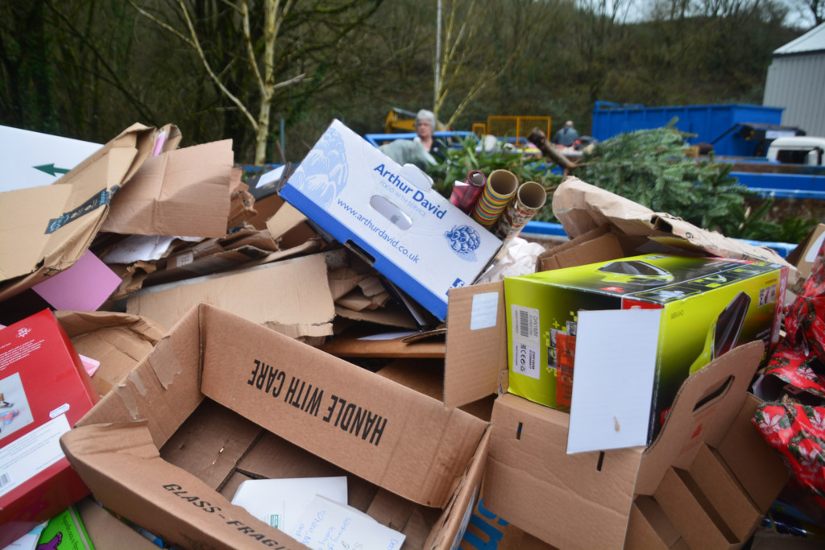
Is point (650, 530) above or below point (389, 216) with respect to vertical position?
below

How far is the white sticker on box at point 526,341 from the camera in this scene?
1.14m

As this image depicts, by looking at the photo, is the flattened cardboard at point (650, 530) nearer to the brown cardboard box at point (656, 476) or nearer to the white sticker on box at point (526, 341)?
the brown cardboard box at point (656, 476)

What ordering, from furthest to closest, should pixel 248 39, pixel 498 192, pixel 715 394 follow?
pixel 248 39 < pixel 498 192 < pixel 715 394

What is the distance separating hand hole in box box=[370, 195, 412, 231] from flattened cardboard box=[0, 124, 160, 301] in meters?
0.83

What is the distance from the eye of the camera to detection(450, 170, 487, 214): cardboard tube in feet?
5.67

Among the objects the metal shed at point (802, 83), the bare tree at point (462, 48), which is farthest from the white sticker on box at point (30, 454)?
the metal shed at point (802, 83)

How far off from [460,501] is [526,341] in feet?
1.19

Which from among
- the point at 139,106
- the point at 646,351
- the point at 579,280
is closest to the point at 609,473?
the point at 646,351

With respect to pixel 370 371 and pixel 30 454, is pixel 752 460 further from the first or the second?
pixel 30 454

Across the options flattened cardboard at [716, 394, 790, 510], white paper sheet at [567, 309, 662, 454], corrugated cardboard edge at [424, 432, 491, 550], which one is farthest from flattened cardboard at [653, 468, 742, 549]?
corrugated cardboard edge at [424, 432, 491, 550]

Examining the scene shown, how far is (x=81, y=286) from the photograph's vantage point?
5.39ft

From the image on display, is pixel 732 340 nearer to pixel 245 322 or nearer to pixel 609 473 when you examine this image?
pixel 609 473

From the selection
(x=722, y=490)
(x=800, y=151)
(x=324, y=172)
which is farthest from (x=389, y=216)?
(x=800, y=151)

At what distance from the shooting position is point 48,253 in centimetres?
145
